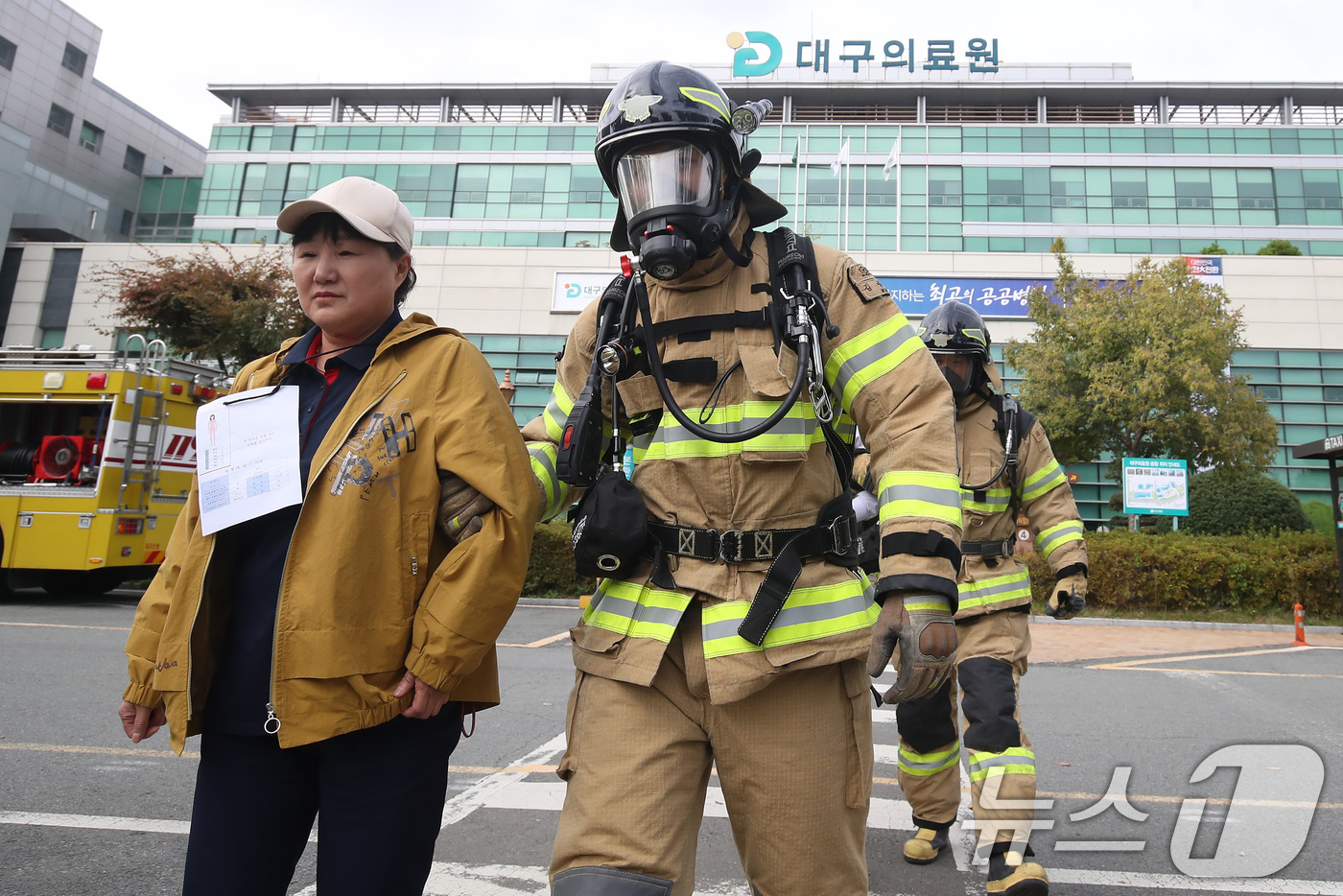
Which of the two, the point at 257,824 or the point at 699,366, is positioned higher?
the point at 699,366

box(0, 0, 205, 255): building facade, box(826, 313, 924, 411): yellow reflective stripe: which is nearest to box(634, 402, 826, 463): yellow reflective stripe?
box(826, 313, 924, 411): yellow reflective stripe

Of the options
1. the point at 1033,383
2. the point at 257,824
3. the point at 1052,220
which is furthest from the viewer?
the point at 1052,220

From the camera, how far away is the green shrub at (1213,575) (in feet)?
44.1

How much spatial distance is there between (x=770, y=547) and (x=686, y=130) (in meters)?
1.10

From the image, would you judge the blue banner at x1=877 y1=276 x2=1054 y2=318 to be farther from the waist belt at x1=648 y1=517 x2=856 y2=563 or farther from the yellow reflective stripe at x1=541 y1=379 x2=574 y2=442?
the waist belt at x1=648 y1=517 x2=856 y2=563

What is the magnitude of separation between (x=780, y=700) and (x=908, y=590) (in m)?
0.40

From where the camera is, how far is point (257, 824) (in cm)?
192

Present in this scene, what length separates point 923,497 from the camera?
6.74 feet

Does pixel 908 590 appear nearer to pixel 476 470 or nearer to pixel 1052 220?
pixel 476 470

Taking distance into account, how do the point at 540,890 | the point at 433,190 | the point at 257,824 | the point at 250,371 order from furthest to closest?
the point at 433,190
the point at 540,890
the point at 250,371
the point at 257,824

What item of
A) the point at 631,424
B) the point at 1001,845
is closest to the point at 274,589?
the point at 631,424

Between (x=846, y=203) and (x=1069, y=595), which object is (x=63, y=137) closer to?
(x=846, y=203)

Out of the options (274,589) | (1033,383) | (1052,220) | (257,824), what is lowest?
(257,824)

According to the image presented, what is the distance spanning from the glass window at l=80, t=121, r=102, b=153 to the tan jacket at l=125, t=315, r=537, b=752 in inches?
2098
